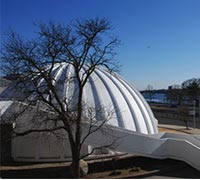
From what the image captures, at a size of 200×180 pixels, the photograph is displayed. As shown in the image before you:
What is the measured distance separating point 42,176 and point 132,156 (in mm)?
7470

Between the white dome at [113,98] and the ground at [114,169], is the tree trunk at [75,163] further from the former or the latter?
the white dome at [113,98]

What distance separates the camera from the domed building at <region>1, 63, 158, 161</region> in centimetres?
2106

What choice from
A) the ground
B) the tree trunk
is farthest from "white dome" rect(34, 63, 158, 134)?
the tree trunk

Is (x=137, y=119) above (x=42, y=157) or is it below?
above

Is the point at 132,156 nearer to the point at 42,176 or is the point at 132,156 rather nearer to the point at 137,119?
the point at 137,119

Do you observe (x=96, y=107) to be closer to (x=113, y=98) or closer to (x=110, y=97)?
(x=110, y=97)

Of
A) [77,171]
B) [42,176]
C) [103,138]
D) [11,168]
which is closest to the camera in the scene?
[77,171]

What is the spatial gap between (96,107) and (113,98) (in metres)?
1.96

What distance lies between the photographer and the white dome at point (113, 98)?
23303mm

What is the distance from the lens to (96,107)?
22.8m

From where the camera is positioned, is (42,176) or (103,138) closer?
(42,176)

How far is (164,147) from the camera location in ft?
68.4

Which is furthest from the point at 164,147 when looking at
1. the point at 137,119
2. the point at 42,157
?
the point at 42,157

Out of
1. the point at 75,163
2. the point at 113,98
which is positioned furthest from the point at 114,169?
the point at 113,98
